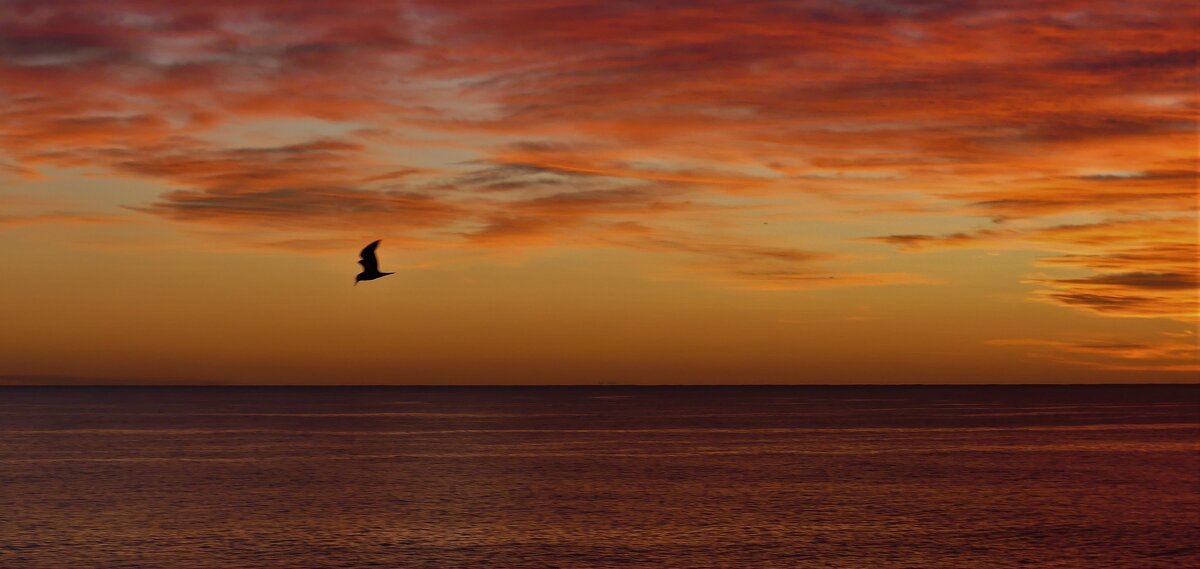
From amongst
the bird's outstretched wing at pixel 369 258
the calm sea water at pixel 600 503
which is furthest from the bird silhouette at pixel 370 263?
the calm sea water at pixel 600 503

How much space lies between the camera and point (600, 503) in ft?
201

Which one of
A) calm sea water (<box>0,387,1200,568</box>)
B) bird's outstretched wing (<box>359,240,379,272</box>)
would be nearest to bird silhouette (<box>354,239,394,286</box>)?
bird's outstretched wing (<box>359,240,379,272</box>)

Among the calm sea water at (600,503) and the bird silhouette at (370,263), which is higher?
the bird silhouette at (370,263)

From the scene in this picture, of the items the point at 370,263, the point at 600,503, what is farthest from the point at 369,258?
the point at 600,503

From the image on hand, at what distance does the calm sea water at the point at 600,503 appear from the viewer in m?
46.8

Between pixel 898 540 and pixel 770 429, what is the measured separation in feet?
280

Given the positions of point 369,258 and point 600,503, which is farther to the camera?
point 600,503

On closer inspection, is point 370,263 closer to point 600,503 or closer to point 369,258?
point 369,258

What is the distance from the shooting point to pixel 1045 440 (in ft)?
379

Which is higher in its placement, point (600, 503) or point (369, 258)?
point (369, 258)

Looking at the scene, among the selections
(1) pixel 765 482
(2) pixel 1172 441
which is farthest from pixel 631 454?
(2) pixel 1172 441

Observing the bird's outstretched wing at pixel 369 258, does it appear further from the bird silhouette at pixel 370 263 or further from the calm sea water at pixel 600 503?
the calm sea water at pixel 600 503

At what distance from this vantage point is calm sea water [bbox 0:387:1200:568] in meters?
46.8

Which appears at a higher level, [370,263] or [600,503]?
[370,263]
